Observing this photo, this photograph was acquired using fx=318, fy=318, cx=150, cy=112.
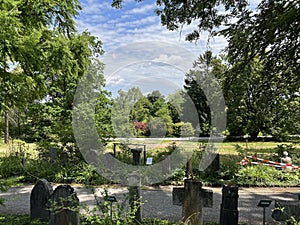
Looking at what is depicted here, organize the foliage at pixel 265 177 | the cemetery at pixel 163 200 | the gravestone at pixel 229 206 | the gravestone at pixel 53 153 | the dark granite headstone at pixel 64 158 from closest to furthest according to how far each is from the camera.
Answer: the cemetery at pixel 163 200 → the gravestone at pixel 229 206 → the foliage at pixel 265 177 → the dark granite headstone at pixel 64 158 → the gravestone at pixel 53 153

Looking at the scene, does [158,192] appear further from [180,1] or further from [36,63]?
[180,1]

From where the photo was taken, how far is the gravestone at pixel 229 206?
410 centimetres

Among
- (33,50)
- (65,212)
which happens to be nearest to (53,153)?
(33,50)

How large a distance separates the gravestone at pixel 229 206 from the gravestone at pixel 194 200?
279 mm

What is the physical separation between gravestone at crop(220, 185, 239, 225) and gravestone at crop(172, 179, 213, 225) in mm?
279

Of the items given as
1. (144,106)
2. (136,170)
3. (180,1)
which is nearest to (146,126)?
(144,106)

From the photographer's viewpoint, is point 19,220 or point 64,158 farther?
point 64,158

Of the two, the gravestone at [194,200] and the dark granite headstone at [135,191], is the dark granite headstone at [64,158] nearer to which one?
the dark granite headstone at [135,191]

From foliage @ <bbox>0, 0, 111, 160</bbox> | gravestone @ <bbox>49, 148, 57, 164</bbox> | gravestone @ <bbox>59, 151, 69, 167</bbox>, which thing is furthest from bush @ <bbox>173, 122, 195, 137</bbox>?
gravestone @ <bbox>49, 148, 57, 164</bbox>

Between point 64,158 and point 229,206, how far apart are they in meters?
6.57

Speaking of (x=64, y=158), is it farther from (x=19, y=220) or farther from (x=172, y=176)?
(x=19, y=220)

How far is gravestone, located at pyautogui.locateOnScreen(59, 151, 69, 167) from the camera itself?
9609mm

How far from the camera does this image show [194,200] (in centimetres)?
400

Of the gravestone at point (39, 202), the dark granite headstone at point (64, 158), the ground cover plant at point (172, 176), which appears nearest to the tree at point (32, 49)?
the gravestone at point (39, 202)
